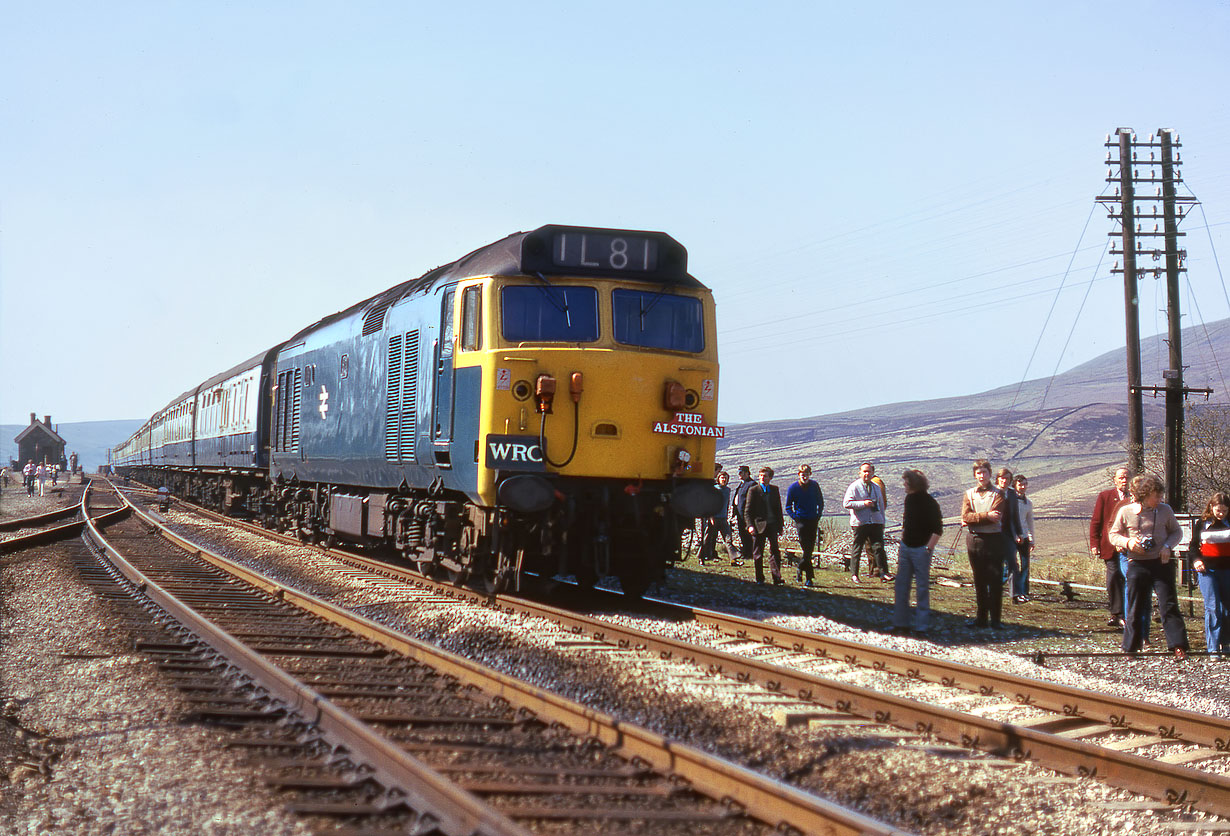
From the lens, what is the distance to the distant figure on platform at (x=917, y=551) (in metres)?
10.9

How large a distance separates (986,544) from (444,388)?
5628 millimetres

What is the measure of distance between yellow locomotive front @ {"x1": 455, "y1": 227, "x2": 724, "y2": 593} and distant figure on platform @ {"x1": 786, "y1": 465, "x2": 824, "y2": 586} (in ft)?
13.5

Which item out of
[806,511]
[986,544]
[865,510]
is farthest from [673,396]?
[865,510]

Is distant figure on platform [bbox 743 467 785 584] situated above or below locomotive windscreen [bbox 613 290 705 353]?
below

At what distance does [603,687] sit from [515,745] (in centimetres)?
190

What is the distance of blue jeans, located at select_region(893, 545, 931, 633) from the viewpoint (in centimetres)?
1088

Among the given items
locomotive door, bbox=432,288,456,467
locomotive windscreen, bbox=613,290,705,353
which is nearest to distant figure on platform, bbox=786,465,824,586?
locomotive windscreen, bbox=613,290,705,353

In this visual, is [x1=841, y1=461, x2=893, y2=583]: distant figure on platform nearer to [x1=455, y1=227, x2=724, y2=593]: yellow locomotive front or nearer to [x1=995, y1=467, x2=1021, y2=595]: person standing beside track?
[x1=995, y1=467, x2=1021, y2=595]: person standing beside track

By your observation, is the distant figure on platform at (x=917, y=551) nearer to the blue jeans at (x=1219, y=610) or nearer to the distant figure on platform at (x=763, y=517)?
the blue jeans at (x=1219, y=610)

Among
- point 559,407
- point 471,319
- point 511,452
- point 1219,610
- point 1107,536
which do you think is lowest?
point 1219,610

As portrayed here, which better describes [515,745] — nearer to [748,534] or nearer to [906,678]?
[906,678]

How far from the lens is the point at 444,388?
1183cm

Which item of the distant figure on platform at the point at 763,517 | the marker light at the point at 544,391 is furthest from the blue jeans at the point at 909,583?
the distant figure on platform at the point at 763,517

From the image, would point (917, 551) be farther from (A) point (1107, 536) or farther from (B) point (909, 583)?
(A) point (1107, 536)
